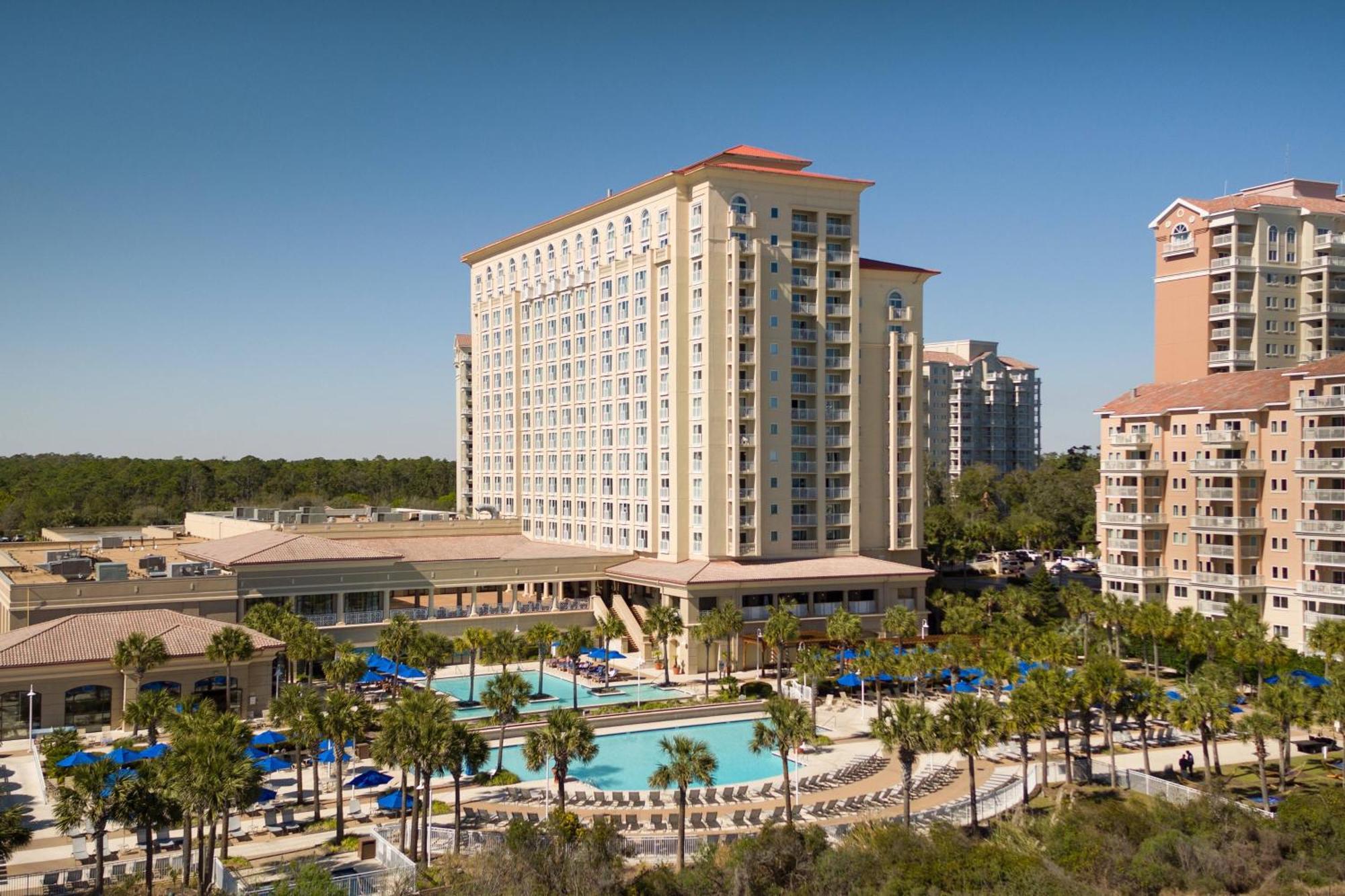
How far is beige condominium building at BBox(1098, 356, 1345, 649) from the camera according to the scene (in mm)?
63375

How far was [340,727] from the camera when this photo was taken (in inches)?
1485

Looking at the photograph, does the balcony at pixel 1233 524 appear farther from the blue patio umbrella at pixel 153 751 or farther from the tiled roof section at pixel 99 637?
the blue patio umbrella at pixel 153 751

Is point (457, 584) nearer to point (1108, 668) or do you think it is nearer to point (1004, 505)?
point (1108, 668)

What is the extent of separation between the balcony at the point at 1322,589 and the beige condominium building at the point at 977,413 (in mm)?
118422

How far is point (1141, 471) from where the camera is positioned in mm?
73312

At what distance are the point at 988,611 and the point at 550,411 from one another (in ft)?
117

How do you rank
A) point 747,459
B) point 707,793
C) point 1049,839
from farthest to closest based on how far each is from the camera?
point 747,459 → point 707,793 → point 1049,839

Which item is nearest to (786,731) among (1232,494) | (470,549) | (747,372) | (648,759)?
(648,759)

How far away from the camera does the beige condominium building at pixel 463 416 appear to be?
113 m

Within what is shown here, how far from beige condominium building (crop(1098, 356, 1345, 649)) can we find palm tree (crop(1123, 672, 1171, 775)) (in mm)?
16118

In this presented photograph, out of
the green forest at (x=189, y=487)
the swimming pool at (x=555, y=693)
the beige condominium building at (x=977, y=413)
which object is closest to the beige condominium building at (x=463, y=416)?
the green forest at (x=189, y=487)

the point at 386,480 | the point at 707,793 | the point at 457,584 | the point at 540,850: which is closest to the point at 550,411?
the point at 457,584

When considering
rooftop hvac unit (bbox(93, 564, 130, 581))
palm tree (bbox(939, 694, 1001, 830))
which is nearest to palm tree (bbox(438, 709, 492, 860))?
palm tree (bbox(939, 694, 1001, 830))

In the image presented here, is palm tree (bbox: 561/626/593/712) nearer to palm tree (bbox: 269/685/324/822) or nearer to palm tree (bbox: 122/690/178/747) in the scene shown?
palm tree (bbox: 269/685/324/822)
